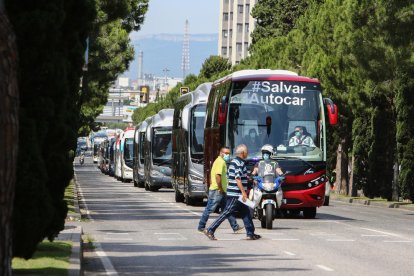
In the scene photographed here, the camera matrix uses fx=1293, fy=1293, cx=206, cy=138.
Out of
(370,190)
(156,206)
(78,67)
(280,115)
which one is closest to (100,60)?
(370,190)

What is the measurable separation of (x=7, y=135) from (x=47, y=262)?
8285 millimetres

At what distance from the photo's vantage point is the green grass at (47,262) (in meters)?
15.8

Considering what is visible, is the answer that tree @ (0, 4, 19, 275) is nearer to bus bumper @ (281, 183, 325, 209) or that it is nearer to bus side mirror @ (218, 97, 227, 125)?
bus bumper @ (281, 183, 325, 209)

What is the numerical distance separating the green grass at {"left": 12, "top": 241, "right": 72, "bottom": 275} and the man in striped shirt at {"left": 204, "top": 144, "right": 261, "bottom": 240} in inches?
216

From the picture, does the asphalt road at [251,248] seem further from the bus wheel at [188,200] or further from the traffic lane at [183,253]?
the bus wheel at [188,200]

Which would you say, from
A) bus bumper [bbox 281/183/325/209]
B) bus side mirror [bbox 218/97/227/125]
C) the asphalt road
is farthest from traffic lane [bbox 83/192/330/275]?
bus side mirror [bbox 218/97/227/125]

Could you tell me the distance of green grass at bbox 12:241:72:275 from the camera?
51.8 ft

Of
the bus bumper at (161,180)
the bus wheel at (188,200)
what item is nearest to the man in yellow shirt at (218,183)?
the bus wheel at (188,200)

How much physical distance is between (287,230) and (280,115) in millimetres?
5570

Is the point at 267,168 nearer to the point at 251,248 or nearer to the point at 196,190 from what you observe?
the point at 251,248

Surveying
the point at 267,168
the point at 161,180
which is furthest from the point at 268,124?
the point at 161,180

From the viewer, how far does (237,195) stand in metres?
25.1

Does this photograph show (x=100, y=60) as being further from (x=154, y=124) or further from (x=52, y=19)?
(x=52, y=19)

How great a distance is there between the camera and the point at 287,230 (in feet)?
92.9
